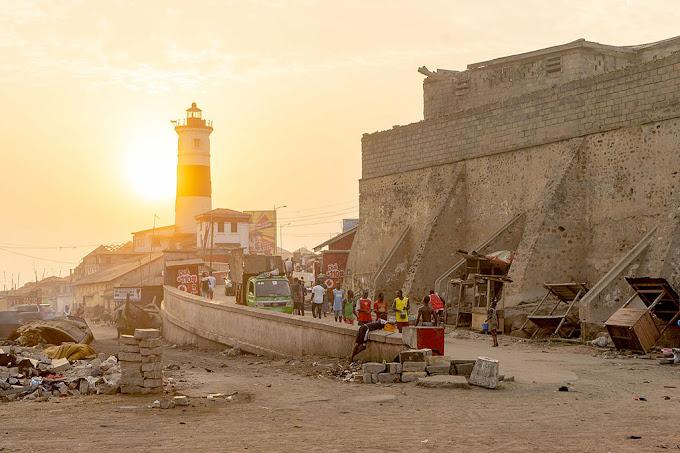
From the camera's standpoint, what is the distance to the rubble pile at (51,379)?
48.8 ft

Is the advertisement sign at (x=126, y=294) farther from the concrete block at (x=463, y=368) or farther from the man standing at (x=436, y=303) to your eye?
the concrete block at (x=463, y=368)

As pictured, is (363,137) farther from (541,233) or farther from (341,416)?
(341,416)

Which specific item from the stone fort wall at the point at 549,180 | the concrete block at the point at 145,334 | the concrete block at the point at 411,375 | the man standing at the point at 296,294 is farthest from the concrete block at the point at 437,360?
the man standing at the point at 296,294

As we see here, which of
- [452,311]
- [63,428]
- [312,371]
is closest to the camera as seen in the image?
[63,428]

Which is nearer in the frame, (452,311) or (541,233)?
(541,233)

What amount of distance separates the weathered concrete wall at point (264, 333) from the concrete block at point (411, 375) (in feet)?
4.08

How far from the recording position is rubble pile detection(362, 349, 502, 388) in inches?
567

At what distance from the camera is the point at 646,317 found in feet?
63.3

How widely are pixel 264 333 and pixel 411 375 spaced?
367 inches

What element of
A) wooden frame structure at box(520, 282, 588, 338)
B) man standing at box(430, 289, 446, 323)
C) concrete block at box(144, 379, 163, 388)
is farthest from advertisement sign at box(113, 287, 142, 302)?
concrete block at box(144, 379, 163, 388)

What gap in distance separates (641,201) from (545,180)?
4.12 metres

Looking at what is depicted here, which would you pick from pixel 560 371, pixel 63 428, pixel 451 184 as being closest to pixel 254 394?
pixel 63 428

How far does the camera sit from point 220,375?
1856cm

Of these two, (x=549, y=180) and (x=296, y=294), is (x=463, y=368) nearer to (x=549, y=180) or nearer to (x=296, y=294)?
(x=549, y=180)
